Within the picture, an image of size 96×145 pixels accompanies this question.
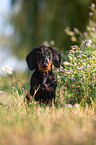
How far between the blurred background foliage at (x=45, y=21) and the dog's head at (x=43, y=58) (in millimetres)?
4469

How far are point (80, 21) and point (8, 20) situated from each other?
321 centimetres

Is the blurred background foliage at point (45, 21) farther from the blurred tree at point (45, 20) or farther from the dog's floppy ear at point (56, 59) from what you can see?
the dog's floppy ear at point (56, 59)

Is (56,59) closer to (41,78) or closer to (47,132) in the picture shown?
(41,78)

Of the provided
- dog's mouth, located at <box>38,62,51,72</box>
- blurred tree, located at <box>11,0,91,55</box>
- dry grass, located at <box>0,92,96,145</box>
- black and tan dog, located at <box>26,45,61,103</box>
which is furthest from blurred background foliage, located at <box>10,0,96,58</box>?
dry grass, located at <box>0,92,96,145</box>

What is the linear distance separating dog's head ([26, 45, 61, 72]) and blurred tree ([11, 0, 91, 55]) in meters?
4.50

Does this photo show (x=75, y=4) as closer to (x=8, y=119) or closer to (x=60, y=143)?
(x=8, y=119)

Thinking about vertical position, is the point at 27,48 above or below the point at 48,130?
above

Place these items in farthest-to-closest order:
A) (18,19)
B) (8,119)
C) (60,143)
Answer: (18,19), (8,119), (60,143)

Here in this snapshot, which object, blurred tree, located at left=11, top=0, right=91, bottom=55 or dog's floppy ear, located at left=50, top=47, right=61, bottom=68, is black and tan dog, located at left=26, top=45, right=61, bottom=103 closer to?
dog's floppy ear, located at left=50, top=47, right=61, bottom=68

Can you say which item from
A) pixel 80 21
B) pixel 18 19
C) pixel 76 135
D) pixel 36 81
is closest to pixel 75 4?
pixel 80 21

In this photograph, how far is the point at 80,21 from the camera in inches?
312

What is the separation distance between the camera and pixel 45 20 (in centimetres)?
817

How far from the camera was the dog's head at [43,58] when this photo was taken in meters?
3.31

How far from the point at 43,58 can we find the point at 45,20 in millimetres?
5195
